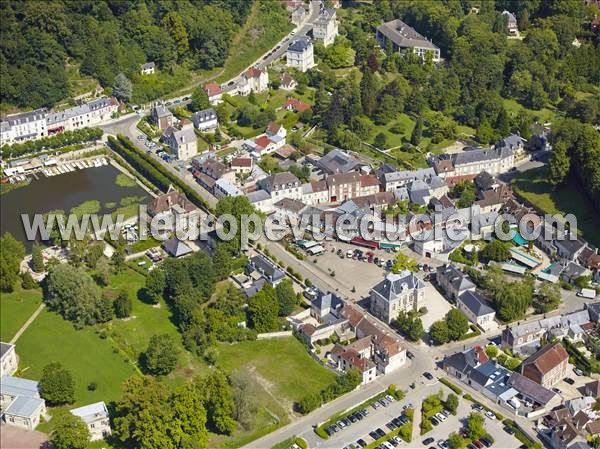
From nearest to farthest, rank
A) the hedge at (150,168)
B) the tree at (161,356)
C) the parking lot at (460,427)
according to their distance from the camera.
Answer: the parking lot at (460,427) < the tree at (161,356) < the hedge at (150,168)

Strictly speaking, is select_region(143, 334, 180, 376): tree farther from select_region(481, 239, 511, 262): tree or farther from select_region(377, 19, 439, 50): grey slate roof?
select_region(377, 19, 439, 50): grey slate roof

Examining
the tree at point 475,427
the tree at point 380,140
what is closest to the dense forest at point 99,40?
the tree at point 380,140

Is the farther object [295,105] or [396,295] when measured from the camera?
[295,105]

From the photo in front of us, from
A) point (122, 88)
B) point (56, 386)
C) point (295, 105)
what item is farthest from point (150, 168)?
point (56, 386)

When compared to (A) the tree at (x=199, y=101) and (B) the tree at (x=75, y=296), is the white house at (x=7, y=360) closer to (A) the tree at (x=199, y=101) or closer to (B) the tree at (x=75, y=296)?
(B) the tree at (x=75, y=296)

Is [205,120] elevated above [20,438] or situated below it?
above

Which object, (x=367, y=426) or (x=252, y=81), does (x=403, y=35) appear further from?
(x=367, y=426)

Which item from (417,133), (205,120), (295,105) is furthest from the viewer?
(295,105)
